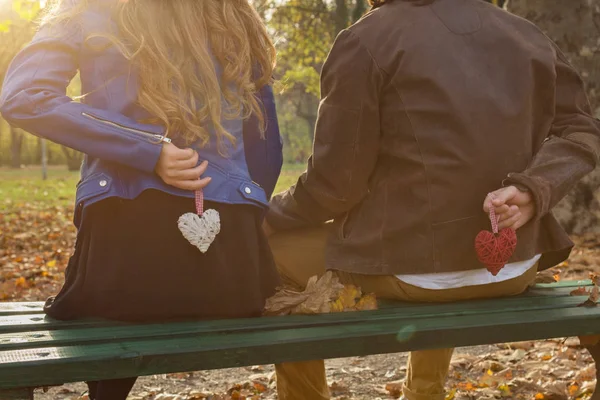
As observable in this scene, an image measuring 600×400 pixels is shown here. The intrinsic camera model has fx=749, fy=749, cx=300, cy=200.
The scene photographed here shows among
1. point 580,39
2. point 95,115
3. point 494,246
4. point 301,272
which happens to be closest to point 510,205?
point 494,246

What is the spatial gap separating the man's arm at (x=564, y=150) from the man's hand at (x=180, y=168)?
103 centimetres

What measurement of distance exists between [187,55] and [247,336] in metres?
0.90

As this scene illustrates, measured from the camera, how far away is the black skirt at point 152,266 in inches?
89.2

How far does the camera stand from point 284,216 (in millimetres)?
→ 2889

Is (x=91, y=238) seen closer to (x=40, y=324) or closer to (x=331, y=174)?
(x=40, y=324)

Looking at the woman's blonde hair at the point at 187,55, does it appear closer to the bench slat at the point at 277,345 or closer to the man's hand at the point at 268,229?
the man's hand at the point at 268,229

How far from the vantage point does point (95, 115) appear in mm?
2195

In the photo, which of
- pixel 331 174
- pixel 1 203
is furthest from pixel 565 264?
pixel 1 203

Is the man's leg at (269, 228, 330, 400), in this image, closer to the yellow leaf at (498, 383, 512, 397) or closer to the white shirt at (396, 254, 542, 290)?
the white shirt at (396, 254, 542, 290)

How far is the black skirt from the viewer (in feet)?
7.43

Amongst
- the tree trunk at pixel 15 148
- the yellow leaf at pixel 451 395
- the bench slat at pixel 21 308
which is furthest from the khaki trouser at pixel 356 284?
the tree trunk at pixel 15 148

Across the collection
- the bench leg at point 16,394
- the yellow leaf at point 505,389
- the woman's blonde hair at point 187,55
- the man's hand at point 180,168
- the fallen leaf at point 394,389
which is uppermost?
the woman's blonde hair at point 187,55

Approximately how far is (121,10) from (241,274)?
917mm

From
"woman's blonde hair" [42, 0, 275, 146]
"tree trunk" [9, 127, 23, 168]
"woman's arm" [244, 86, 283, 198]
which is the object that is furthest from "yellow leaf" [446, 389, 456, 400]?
"tree trunk" [9, 127, 23, 168]
